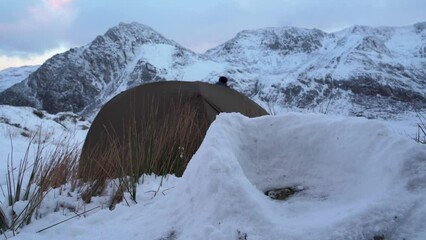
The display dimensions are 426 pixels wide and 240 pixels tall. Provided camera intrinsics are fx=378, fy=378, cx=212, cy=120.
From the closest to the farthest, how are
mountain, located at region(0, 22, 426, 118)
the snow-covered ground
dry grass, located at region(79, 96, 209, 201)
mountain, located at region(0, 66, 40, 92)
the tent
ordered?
the snow-covered ground
dry grass, located at region(79, 96, 209, 201)
the tent
mountain, located at region(0, 22, 426, 118)
mountain, located at region(0, 66, 40, 92)

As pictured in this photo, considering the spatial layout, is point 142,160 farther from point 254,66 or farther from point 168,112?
point 254,66

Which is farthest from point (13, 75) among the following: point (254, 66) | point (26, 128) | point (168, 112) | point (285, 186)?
point (285, 186)

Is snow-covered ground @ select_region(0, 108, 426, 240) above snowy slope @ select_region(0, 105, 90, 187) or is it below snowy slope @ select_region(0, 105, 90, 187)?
above

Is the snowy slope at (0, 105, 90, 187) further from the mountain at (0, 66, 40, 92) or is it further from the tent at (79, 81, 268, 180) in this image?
the mountain at (0, 66, 40, 92)

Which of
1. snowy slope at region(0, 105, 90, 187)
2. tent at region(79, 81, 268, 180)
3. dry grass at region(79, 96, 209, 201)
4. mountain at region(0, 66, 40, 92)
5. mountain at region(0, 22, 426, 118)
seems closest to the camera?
dry grass at region(79, 96, 209, 201)

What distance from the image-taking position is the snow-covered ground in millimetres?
1530

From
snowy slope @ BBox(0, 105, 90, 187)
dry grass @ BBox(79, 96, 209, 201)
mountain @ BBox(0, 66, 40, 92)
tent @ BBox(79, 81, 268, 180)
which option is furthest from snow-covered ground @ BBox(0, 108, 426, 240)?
mountain @ BBox(0, 66, 40, 92)

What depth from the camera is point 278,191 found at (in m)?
2.12

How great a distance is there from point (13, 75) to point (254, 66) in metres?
103

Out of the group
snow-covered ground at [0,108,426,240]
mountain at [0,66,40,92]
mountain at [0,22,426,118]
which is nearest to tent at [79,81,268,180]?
snow-covered ground at [0,108,426,240]

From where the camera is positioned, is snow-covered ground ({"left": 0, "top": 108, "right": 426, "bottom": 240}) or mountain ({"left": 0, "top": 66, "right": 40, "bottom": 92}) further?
mountain ({"left": 0, "top": 66, "right": 40, "bottom": 92})

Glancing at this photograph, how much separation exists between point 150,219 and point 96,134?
3961 millimetres

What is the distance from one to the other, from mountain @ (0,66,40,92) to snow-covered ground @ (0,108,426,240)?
156050mm

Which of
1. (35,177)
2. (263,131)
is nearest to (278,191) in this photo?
(263,131)
